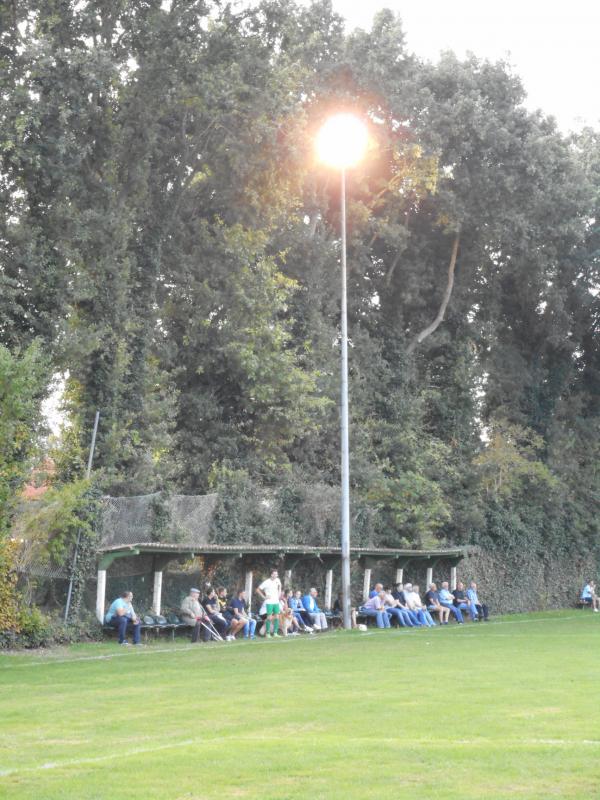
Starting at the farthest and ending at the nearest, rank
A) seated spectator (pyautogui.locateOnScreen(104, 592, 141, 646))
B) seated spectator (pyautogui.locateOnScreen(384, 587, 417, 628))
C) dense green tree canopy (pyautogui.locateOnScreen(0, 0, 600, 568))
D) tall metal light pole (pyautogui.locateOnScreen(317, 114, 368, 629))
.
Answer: seated spectator (pyautogui.locateOnScreen(384, 587, 417, 628))
tall metal light pole (pyautogui.locateOnScreen(317, 114, 368, 629))
dense green tree canopy (pyautogui.locateOnScreen(0, 0, 600, 568))
seated spectator (pyautogui.locateOnScreen(104, 592, 141, 646))

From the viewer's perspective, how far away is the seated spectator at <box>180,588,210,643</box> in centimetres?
2733

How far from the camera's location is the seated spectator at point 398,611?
3462cm

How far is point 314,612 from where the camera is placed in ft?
105

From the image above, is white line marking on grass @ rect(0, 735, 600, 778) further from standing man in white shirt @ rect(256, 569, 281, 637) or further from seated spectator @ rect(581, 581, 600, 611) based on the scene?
seated spectator @ rect(581, 581, 600, 611)

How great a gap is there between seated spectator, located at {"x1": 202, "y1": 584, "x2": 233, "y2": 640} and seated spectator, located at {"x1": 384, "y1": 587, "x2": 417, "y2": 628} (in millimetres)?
7448

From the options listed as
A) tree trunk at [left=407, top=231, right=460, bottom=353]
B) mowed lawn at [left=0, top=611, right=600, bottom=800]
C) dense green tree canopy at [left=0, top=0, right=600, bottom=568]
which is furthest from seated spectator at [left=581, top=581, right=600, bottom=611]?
mowed lawn at [left=0, top=611, right=600, bottom=800]

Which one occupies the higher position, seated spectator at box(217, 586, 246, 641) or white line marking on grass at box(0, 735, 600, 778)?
seated spectator at box(217, 586, 246, 641)

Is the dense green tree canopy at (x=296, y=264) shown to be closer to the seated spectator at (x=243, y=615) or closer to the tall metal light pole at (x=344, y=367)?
the tall metal light pole at (x=344, y=367)

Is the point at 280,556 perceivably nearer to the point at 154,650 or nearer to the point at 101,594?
the point at 101,594

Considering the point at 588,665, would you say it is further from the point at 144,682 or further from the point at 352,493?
the point at 352,493

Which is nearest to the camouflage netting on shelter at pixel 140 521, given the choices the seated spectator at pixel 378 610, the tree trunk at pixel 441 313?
the seated spectator at pixel 378 610

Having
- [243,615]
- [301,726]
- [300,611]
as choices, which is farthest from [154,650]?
[301,726]

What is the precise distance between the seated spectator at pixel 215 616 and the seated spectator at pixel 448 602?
11.4m

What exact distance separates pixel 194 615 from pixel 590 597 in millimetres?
28260
